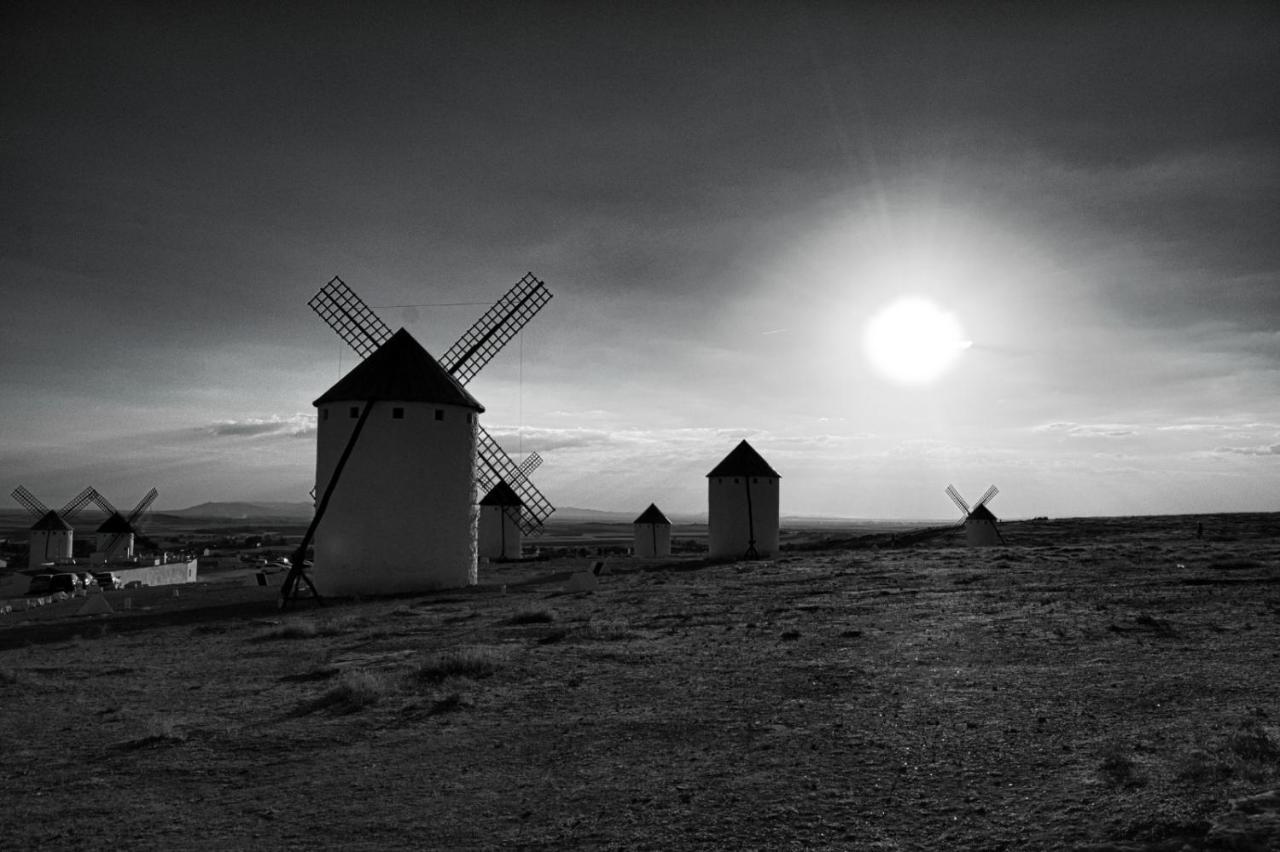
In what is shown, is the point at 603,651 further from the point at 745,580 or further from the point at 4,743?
the point at 745,580

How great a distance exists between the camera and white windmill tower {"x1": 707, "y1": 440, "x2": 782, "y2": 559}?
3903 centimetres

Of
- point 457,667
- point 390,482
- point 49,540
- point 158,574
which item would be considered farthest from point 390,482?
point 49,540

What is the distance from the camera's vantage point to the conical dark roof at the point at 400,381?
76.6ft

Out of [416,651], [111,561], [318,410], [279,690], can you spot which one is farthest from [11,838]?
[111,561]

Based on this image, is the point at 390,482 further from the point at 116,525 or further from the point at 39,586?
the point at 116,525

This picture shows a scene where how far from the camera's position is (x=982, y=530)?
1613 inches

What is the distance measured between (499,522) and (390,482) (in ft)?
71.4

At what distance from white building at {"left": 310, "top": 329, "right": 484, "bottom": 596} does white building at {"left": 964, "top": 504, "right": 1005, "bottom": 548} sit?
2724 centimetres

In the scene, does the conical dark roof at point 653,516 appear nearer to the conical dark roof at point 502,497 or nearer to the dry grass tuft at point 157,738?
the conical dark roof at point 502,497

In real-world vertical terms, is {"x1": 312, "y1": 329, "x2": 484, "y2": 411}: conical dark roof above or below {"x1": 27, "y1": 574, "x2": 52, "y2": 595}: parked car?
above

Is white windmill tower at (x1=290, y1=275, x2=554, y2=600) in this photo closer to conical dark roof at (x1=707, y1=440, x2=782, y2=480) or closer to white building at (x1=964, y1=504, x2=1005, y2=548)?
conical dark roof at (x1=707, y1=440, x2=782, y2=480)

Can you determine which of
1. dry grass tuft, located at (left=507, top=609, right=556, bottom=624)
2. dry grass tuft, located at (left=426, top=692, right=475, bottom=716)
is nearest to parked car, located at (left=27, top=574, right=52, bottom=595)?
dry grass tuft, located at (left=507, top=609, right=556, bottom=624)

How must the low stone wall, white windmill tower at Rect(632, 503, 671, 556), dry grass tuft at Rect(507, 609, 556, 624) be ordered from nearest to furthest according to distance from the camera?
dry grass tuft at Rect(507, 609, 556, 624) < the low stone wall < white windmill tower at Rect(632, 503, 671, 556)

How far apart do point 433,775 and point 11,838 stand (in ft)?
9.49
